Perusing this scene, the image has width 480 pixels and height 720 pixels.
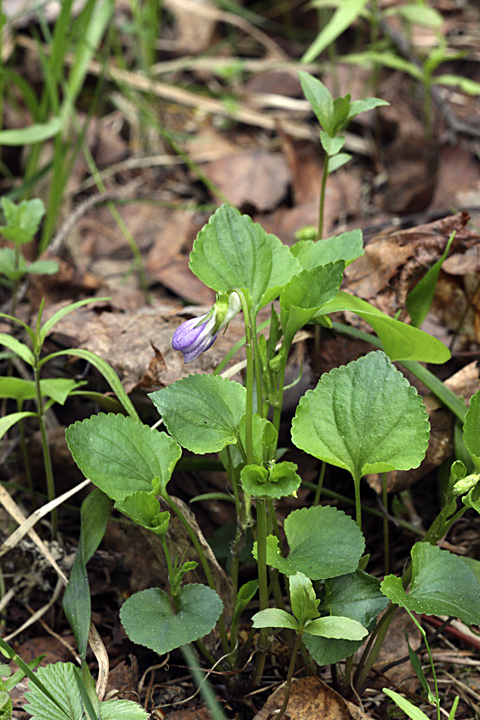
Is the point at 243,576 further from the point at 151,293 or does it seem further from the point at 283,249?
the point at 151,293

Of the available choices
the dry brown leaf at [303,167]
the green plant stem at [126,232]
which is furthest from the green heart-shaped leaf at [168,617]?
the dry brown leaf at [303,167]

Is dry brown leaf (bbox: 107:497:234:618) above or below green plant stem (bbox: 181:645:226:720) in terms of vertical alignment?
below

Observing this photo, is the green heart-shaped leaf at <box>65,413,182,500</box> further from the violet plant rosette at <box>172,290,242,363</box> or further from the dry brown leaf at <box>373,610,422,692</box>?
the dry brown leaf at <box>373,610,422,692</box>

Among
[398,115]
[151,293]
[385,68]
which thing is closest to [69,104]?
[151,293]

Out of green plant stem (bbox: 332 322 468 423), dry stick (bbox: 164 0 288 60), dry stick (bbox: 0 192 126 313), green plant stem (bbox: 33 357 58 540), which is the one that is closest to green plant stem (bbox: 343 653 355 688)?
green plant stem (bbox: 332 322 468 423)

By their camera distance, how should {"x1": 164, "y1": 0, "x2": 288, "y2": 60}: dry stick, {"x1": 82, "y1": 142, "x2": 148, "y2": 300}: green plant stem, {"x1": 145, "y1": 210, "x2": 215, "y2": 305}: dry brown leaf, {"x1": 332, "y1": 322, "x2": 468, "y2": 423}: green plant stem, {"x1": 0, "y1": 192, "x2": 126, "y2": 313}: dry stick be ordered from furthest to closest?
{"x1": 164, "y1": 0, "x2": 288, "y2": 60}: dry stick
{"x1": 82, "y1": 142, "x2": 148, "y2": 300}: green plant stem
{"x1": 145, "y1": 210, "x2": 215, "y2": 305}: dry brown leaf
{"x1": 0, "y1": 192, "x2": 126, "y2": 313}: dry stick
{"x1": 332, "y1": 322, "x2": 468, "y2": 423}: green plant stem

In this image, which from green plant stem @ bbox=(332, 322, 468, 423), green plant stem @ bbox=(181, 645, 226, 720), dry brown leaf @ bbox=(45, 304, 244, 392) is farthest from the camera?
dry brown leaf @ bbox=(45, 304, 244, 392)

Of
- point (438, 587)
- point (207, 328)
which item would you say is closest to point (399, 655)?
point (438, 587)
